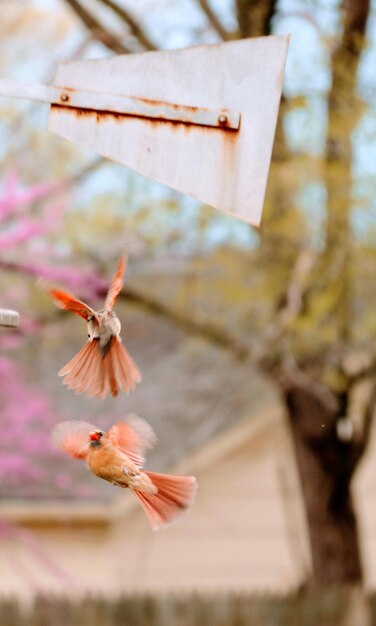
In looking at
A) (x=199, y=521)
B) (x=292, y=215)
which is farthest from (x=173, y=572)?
(x=292, y=215)

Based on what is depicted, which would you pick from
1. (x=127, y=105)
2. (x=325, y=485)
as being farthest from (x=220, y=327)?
(x=127, y=105)

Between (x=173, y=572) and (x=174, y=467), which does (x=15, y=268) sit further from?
(x=173, y=572)

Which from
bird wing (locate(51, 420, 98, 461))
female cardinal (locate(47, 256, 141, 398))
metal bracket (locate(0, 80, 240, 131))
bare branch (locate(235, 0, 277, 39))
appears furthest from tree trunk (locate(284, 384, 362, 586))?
female cardinal (locate(47, 256, 141, 398))

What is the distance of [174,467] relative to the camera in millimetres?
10414

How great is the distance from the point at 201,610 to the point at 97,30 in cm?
387

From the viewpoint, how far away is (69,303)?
1.40m

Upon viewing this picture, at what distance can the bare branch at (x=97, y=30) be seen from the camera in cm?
798

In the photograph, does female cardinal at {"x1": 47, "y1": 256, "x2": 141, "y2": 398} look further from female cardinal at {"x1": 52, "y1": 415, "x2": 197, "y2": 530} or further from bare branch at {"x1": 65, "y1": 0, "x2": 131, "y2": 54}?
bare branch at {"x1": 65, "y1": 0, "x2": 131, "y2": 54}

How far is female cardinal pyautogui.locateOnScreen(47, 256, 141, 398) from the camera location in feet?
4.33

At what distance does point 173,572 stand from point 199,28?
5.05m

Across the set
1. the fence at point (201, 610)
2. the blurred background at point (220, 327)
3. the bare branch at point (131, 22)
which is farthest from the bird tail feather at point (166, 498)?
the fence at point (201, 610)

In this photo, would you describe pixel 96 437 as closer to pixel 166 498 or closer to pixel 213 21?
pixel 166 498

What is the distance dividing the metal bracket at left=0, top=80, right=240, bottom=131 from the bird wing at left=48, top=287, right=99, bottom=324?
0.34m

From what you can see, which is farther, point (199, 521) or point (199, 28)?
point (199, 521)
